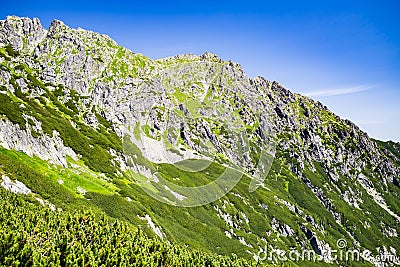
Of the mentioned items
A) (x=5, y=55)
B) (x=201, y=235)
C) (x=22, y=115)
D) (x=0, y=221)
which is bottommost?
(x=201, y=235)

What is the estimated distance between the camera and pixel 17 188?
64125mm

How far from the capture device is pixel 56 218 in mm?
28078

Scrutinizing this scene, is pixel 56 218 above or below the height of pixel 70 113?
below

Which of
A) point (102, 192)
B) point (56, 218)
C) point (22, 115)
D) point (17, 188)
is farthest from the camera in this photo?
point (22, 115)

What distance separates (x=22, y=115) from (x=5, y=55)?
105 metres

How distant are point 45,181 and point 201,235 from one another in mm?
68879

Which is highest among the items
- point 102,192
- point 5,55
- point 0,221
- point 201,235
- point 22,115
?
point 5,55

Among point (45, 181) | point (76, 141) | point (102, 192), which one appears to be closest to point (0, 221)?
point (45, 181)

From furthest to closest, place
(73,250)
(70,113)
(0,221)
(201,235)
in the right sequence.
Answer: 1. (70,113)
2. (201,235)
3. (0,221)
4. (73,250)

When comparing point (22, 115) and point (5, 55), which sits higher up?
point (5, 55)

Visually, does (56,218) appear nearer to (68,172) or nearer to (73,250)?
(73,250)

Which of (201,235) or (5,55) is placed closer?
(201,235)

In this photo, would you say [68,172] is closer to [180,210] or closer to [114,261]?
[180,210]

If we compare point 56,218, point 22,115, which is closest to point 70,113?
point 22,115
